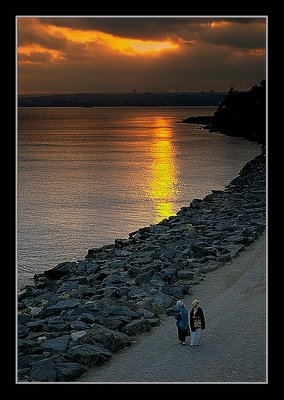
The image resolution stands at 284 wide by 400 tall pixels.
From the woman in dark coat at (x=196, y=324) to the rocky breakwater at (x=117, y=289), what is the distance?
1.07 meters

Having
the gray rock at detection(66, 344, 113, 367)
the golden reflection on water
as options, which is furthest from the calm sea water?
the gray rock at detection(66, 344, 113, 367)

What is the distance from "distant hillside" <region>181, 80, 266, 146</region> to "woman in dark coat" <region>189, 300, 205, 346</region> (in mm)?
52189

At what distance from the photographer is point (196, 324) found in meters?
11.4

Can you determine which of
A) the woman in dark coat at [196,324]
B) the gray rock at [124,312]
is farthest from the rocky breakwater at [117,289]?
the woman in dark coat at [196,324]

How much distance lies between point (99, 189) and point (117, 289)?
19.6 m

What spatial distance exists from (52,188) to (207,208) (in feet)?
34.2

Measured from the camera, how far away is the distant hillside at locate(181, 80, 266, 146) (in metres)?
67.8

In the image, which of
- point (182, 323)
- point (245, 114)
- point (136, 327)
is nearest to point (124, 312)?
point (136, 327)

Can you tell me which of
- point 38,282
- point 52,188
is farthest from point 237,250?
point 52,188

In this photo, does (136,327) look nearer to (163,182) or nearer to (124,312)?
(124,312)

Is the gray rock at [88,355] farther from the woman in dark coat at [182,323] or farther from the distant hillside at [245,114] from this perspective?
the distant hillside at [245,114]

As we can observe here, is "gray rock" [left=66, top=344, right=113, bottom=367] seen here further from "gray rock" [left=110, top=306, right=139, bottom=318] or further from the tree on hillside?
the tree on hillside

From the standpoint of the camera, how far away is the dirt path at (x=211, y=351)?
34.4ft
